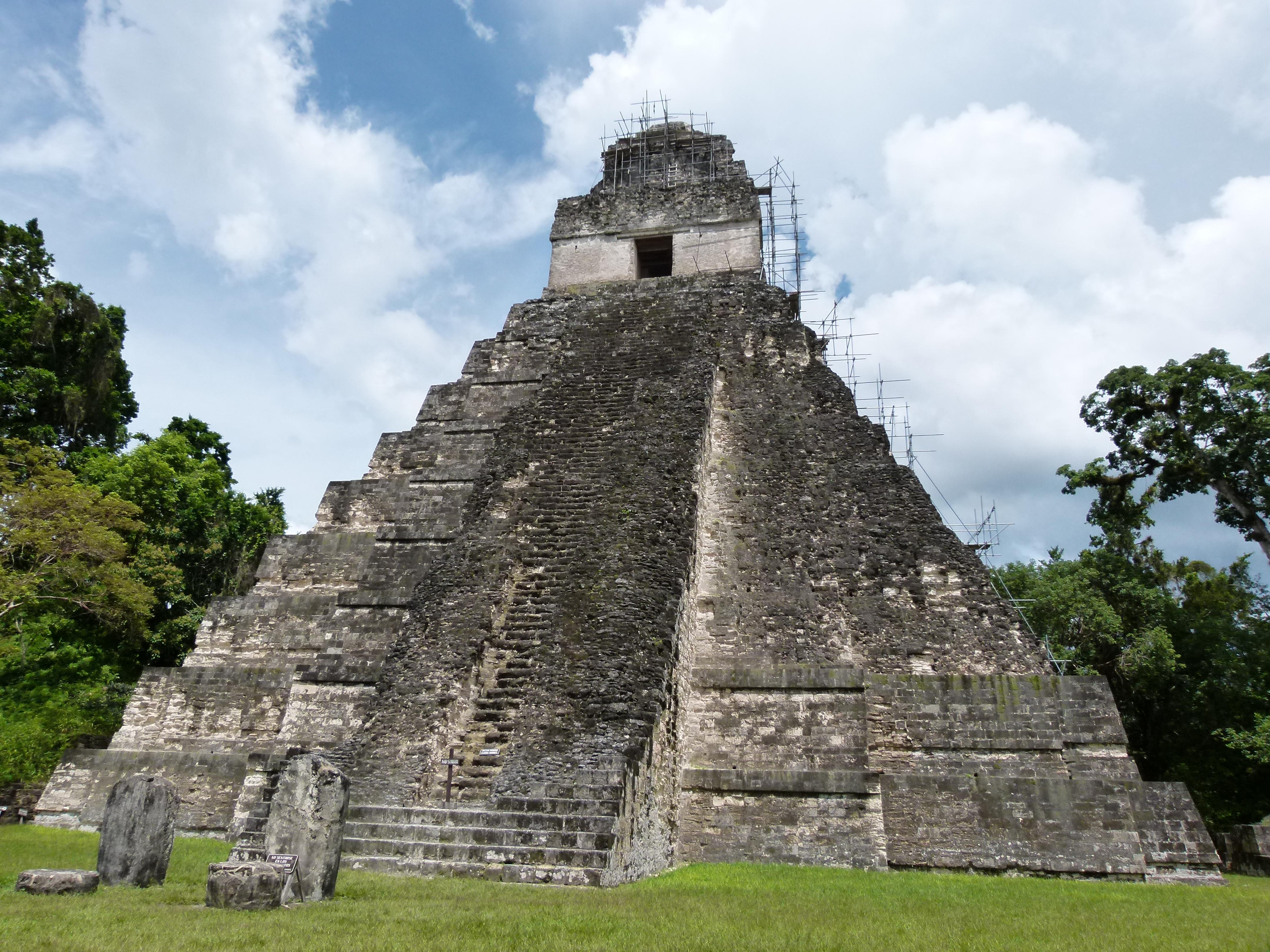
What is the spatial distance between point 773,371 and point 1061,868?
7532 millimetres

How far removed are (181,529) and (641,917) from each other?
19.8m

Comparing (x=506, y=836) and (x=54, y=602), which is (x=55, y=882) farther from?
(x=54, y=602)

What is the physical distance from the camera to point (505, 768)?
7184mm

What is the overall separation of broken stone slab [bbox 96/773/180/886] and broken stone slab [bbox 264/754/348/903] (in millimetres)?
713

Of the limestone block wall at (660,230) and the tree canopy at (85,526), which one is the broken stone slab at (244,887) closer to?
the tree canopy at (85,526)

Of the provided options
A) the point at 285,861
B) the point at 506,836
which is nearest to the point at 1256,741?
the point at 506,836

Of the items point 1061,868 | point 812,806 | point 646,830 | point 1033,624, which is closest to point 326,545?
point 646,830

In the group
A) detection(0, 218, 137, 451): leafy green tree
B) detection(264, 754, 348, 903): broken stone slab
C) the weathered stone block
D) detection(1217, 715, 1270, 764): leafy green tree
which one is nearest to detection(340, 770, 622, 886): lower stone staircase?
detection(264, 754, 348, 903): broken stone slab

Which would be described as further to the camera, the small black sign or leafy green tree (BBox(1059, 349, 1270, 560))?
leafy green tree (BBox(1059, 349, 1270, 560))

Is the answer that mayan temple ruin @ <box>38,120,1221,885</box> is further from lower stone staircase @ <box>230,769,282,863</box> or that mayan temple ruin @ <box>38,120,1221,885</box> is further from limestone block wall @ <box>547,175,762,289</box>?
limestone block wall @ <box>547,175,762,289</box>

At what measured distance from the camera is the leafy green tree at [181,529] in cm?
1872

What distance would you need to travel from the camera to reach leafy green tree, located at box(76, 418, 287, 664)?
61.4ft

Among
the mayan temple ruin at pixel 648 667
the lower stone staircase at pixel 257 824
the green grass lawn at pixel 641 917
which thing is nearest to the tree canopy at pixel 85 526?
the mayan temple ruin at pixel 648 667

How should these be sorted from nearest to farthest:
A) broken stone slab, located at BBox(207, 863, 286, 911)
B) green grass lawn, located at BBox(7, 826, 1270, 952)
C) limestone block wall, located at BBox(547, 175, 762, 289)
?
green grass lawn, located at BBox(7, 826, 1270, 952)
broken stone slab, located at BBox(207, 863, 286, 911)
limestone block wall, located at BBox(547, 175, 762, 289)
